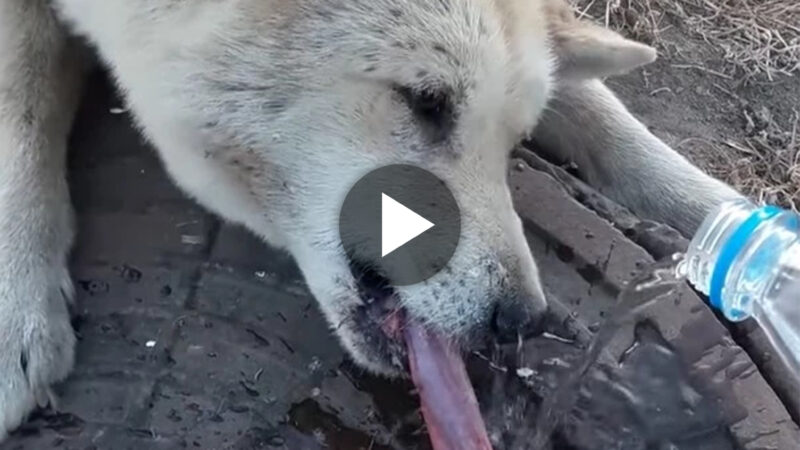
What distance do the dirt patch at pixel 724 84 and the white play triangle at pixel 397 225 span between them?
5.47 ft

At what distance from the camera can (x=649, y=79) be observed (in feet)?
12.5

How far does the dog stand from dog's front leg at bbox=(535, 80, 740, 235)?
55 cm

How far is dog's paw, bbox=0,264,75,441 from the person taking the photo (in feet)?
6.74

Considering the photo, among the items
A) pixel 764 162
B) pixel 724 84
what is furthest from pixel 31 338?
pixel 724 84

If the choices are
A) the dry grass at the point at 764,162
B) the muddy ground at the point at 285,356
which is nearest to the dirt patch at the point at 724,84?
the dry grass at the point at 764,162

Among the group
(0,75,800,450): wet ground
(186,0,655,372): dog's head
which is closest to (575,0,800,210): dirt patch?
(0,75,800,450): wet ground

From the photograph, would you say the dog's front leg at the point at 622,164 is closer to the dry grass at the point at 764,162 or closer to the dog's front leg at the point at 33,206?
the dry grass at the point at 764,162

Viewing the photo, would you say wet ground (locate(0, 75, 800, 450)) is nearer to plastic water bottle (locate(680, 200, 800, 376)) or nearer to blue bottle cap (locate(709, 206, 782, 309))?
plastic water bottle (locate(680, 200, 800, 376))

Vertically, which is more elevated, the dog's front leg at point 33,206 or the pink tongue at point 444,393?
the pink tongue at point 444,393

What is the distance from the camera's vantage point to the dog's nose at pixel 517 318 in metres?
2.02

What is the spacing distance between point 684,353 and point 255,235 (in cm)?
72

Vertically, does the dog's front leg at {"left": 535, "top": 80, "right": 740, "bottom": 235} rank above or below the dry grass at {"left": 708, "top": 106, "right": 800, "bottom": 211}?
above

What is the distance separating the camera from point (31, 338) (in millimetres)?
2162
